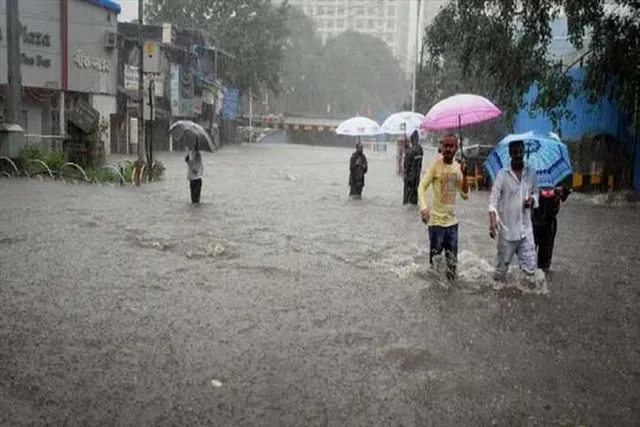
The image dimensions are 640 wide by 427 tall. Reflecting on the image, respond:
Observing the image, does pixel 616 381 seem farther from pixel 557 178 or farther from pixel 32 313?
pixel 32 313

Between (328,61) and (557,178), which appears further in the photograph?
(328,61)

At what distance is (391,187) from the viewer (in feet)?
74.4

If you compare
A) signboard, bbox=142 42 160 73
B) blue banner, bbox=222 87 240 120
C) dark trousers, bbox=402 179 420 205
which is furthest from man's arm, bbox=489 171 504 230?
blue banner, bbox=222 87 240 120

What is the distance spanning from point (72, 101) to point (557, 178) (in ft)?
87.7

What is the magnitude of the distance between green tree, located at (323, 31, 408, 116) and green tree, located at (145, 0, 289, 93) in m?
31.9

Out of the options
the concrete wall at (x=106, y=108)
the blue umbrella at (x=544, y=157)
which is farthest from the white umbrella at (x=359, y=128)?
the concrete wall at (x=106, y=108)

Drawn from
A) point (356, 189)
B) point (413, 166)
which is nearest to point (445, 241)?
point (413, 166)

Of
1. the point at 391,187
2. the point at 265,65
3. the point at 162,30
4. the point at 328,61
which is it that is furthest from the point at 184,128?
the point at 328,61

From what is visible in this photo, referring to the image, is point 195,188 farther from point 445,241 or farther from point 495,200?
point 495,200

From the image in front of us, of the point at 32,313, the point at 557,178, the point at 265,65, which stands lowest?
the point at 32,313

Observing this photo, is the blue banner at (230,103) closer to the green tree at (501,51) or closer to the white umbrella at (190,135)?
the green tree at (501,51)

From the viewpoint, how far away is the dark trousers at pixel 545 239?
28.0 ft

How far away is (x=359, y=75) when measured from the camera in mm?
94438

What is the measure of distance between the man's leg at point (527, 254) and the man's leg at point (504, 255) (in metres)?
→ 0.06
